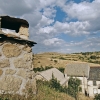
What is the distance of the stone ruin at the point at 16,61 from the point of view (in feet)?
15.0

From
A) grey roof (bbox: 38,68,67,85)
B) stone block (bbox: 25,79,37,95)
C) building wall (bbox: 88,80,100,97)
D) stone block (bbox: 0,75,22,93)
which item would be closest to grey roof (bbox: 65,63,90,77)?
building wall (bbox: 88,80,100,97)

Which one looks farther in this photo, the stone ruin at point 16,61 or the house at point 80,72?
the house at point 80,72

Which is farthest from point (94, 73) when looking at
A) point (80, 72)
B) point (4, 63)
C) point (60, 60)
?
point (4, 63)

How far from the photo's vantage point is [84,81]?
4488 centimetres

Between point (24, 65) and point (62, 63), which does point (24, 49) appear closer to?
point (24, 65)

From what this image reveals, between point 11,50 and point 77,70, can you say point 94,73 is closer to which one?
point 77,70

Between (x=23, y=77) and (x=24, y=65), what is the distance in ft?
1.05

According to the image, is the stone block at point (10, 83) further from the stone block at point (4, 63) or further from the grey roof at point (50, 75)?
the grey roof at point (50, 75)

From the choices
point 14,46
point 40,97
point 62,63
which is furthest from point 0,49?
point 62,63

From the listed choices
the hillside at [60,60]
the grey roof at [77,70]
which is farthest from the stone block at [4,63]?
the hillside at [60,60]

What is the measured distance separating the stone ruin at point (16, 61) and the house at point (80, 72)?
133 feet

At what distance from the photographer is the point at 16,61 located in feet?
15.8

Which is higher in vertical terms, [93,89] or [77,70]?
[77,70]

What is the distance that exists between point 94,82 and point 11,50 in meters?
41.2
